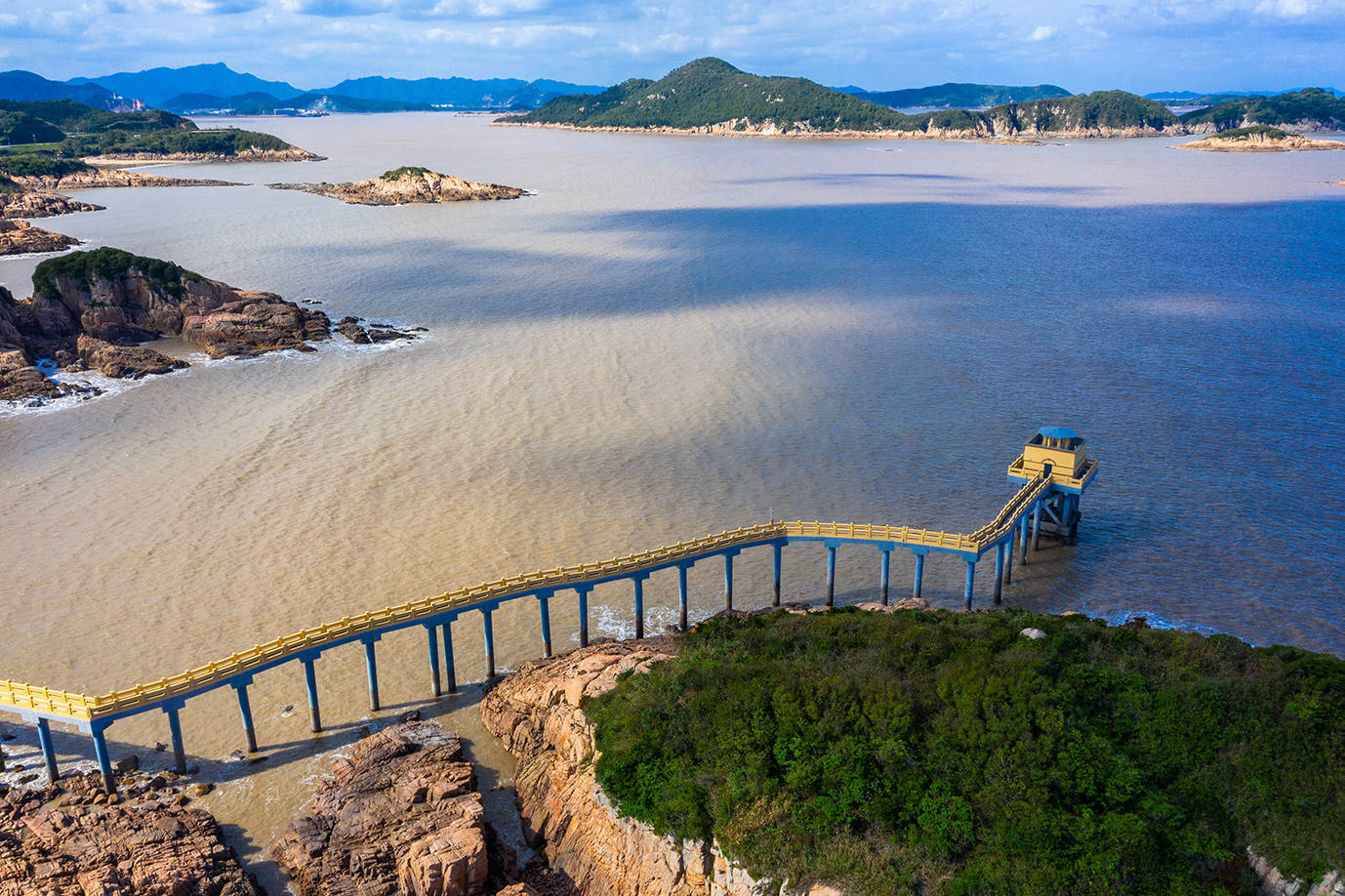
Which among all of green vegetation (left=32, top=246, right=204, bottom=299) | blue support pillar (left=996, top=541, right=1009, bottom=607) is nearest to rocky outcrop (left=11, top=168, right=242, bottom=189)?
green vegetation (left=32, top=246, right=204, bottom=299)

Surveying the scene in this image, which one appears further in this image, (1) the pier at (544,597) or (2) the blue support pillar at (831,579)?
(2) the blue support pillar at (831,579)

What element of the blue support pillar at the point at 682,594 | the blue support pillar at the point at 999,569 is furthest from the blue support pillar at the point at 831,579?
the blue support pillar at the point at 999,569

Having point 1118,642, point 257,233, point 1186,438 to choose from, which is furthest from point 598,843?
point 257,233

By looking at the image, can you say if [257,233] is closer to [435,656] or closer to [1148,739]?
[435,656]

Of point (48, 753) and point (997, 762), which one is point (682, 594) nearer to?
point (997, 762)

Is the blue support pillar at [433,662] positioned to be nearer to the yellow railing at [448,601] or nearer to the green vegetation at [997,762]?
the yellow railing at [448,601]

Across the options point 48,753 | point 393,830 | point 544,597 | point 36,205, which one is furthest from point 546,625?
point 36,205

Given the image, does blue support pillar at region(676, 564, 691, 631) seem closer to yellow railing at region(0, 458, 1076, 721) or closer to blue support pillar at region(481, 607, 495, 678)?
yellow railing at region(0, 458, 1076, 721)
